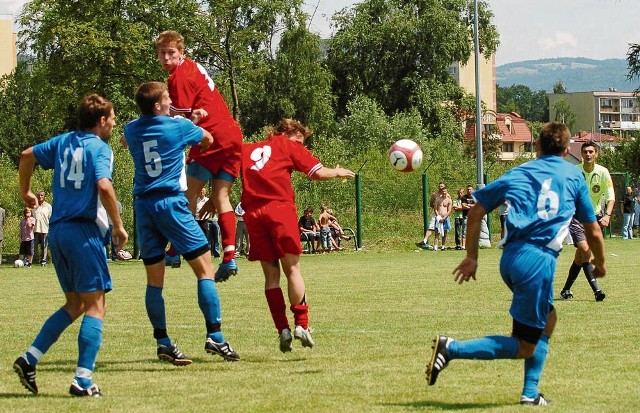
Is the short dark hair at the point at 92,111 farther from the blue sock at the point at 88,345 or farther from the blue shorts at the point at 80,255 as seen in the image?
the blue sock at the point at 88,345

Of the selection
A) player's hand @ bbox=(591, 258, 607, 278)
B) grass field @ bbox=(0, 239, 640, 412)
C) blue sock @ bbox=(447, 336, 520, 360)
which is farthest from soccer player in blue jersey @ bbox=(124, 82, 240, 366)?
player's hand @ bbox=(591, 258, 607, 278)

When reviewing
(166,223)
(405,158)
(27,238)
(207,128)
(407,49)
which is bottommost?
(27,238)

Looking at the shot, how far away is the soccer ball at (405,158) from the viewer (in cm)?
1140

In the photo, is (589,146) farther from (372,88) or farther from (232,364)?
(372,88)

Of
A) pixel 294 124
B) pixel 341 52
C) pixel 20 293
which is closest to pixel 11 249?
pixel 20 293

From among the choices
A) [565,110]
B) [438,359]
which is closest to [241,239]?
[438,359]

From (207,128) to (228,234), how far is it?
1.07 metres

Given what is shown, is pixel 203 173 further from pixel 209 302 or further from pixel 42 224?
pixel 42 224

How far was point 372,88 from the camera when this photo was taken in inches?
2630

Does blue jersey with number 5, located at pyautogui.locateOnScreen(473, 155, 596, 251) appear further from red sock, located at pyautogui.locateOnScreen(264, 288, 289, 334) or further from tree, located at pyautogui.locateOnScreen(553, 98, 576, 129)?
tree, located at pyautogui.locateOnScreen(553, 98, 576, 129)

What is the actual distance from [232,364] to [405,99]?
58232mm

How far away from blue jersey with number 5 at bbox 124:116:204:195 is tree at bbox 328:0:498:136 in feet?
183

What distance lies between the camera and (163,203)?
858 centimetres

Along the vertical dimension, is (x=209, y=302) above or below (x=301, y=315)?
above
